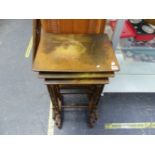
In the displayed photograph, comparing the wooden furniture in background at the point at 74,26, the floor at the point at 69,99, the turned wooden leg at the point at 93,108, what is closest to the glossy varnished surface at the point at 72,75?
the turned wooden leg at the point at 93,108

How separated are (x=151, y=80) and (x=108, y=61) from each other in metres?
0.87

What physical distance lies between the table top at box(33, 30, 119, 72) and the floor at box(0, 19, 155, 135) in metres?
0.57

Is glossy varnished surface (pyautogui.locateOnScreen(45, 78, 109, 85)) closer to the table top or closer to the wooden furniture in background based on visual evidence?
the table top

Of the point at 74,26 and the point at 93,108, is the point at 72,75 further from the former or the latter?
the point at 93,108

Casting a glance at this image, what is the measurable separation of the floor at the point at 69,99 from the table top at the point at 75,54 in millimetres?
568

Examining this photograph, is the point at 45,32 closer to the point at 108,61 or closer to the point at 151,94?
the point at 108,61

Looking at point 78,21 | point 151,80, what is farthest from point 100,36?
point 151,80

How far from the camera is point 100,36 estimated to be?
3.39ft

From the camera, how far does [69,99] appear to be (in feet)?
5.13

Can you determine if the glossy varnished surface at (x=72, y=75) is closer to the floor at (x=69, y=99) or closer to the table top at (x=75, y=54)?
the table top at (x=75, y=54)

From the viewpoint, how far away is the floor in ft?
4.60

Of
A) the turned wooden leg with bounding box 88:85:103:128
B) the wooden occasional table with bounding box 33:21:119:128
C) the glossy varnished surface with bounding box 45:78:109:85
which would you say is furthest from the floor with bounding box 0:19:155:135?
the glossy varnished surface with bounding box 45:78:109:85

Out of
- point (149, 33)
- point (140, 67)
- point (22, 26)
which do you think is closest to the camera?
point (149, 33)

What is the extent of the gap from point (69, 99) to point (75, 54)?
2.41 feet
